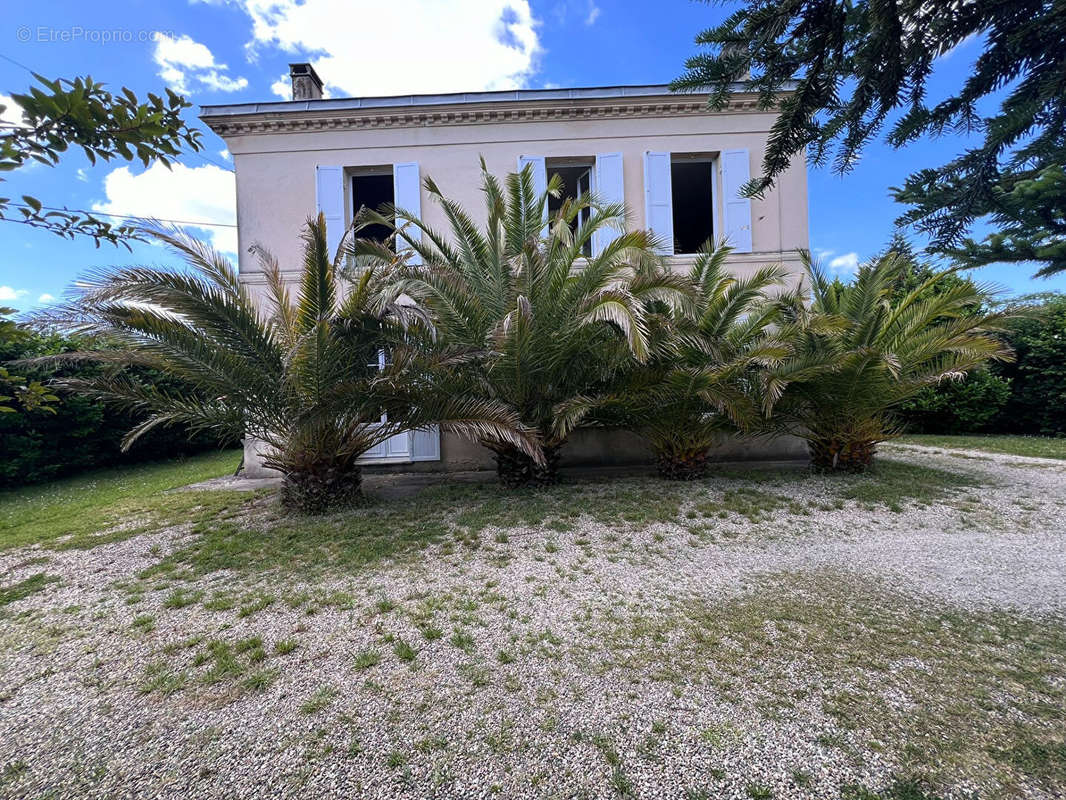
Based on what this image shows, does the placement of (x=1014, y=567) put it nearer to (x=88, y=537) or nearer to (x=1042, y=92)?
(x=1042, y=92)

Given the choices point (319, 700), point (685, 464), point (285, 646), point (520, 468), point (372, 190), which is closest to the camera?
point (319, 700)

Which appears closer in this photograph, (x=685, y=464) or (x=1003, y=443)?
Answer: (x=685, y=464)

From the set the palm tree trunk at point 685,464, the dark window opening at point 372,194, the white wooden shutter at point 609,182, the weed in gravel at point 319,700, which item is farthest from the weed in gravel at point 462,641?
the dark window opening at point 372,194

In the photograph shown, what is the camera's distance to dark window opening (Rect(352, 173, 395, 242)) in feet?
31.2

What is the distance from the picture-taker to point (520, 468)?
6.50 metres

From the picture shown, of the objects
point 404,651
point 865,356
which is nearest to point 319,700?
point 404,651

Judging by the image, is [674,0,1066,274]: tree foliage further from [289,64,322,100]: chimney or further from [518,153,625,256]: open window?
[289,64,322,100]: chimney

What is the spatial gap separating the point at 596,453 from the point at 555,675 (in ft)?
20.4

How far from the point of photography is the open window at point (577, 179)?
896 centimetres

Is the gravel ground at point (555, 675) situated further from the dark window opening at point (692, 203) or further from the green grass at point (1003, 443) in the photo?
the dark window opening at point (692, 203)

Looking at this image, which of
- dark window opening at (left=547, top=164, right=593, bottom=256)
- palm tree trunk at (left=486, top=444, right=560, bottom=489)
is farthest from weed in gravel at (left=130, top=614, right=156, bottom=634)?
dark window opening at (left=547, top=164, right=593, bottom=256)

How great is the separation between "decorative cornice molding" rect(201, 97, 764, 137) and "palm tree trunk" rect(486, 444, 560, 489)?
6.53 meters

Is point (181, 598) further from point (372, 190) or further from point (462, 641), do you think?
point (372, 190)

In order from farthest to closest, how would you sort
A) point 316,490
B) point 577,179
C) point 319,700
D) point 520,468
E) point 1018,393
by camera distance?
point 1018,393 → point 577,179 → point 520,468 → point 316,490 → point 319,700
